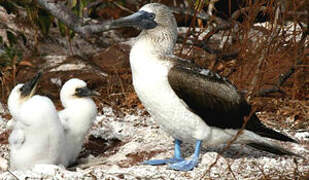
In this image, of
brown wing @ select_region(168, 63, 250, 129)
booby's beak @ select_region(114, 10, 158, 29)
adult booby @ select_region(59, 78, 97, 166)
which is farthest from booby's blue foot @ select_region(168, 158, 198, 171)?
booby's beak @ select_region(114, 10, 158, 29)

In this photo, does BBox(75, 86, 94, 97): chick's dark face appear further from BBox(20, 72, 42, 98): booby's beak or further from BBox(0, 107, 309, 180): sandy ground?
BBox(0, 107, 309, 180): sandy ground

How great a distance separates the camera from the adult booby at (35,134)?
408cm

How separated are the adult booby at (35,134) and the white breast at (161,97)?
0.62 meters

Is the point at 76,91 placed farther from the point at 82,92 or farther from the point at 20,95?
the point at 20,95

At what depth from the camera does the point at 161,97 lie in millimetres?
4031

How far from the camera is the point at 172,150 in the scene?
4.64 meters

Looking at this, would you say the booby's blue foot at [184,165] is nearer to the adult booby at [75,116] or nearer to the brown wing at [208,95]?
the brown wing at [208,95]

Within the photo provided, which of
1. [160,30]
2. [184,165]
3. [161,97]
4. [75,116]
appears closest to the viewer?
[161,97]

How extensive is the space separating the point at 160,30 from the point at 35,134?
43.8 inches

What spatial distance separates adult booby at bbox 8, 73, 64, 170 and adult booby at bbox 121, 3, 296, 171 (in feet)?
2.02

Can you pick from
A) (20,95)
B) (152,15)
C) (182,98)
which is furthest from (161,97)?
(20,95)

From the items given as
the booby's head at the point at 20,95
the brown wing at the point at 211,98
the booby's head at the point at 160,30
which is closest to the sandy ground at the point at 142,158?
the brown wing at the point at 211,98

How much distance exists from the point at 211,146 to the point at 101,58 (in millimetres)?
2945

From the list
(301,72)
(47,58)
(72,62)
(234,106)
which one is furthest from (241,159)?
(47,58)
